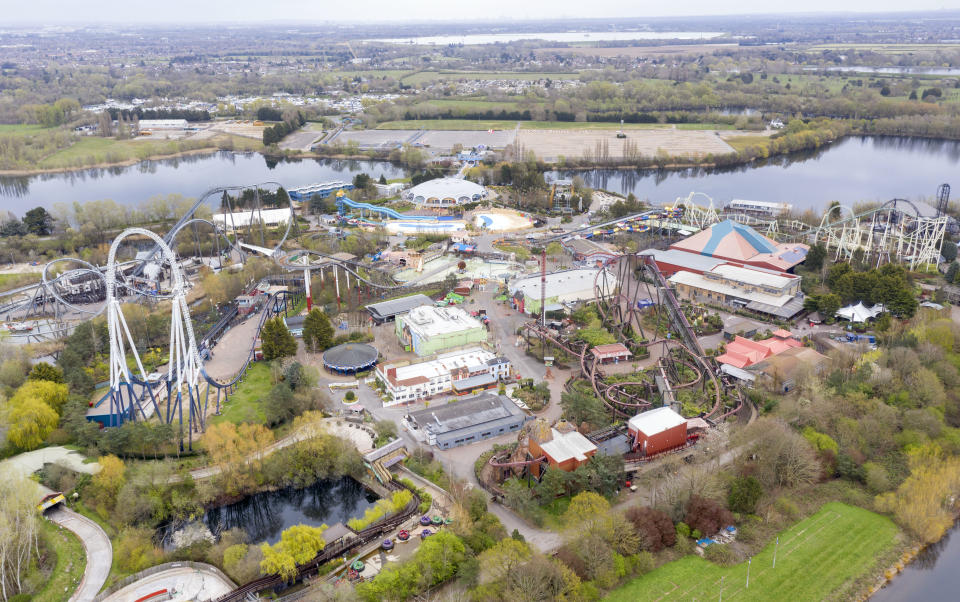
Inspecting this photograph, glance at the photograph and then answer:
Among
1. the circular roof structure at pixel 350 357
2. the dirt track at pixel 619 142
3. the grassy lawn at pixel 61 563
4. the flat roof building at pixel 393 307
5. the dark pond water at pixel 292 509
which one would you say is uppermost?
the dirt track at pixel 619 142

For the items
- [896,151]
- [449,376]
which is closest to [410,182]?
[449,376]

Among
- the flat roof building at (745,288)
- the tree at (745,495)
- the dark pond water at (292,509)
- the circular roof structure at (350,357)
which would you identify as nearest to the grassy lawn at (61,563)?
the dark pond water at (292,509)

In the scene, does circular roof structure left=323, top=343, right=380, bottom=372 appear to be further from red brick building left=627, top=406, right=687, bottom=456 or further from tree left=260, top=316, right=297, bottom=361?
red brick building left=627, top=406, right=687, bottom=456

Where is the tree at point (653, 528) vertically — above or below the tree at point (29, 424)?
below

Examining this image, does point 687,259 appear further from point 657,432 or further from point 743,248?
point 657,432

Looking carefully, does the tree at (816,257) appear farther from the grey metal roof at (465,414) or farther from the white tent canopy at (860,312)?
the grey metal roof at (465,414)
